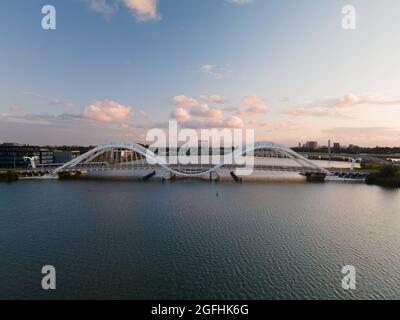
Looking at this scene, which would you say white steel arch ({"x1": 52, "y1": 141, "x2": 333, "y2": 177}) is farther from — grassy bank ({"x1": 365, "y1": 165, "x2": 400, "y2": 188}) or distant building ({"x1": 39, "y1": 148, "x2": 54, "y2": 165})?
distant building ({"x1": 39, "y1": 148, "x2": 54, "y2": 165})

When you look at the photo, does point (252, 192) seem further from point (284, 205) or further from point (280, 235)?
point (280, 235)

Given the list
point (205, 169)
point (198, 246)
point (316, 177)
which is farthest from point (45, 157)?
point (198, 246)

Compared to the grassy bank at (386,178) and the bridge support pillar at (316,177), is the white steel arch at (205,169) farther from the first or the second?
the grassy bank at (386,178)

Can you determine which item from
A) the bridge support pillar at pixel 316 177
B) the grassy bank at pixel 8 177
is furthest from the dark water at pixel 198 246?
the bridge support pillar at pixel 316 177

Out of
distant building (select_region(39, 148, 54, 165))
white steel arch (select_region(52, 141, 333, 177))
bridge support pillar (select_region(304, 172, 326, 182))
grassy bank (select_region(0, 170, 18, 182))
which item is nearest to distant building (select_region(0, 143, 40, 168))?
distant building (select_region(39, 148, 54, 165))

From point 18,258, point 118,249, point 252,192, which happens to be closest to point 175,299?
point 118,249

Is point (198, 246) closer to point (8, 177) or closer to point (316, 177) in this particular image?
point (316, 177)
